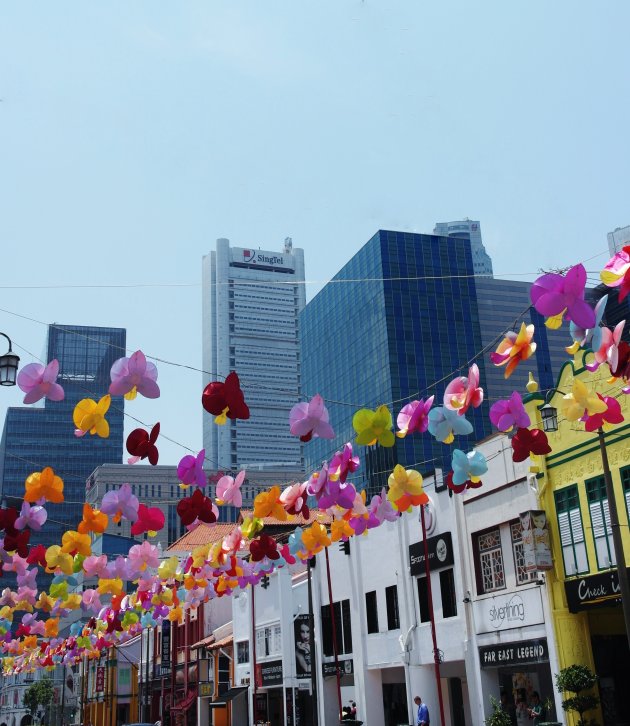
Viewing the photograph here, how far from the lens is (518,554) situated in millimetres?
22375

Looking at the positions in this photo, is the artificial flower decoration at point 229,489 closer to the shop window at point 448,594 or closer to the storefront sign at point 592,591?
the storefront sign at point 592,591

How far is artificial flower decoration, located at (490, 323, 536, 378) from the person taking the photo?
9.70 meters

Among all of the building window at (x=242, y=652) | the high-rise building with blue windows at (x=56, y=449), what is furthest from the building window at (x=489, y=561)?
the high-rise building with blue windows at (x=56, y=449)

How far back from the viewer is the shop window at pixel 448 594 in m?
25.1

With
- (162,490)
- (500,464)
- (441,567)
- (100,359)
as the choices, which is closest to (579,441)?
(500,464)

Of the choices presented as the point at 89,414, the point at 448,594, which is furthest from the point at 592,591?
the point at 89,414

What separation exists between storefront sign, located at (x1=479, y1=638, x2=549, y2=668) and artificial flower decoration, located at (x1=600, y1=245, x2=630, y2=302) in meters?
15.3

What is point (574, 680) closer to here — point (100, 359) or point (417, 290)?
point (417, 290)

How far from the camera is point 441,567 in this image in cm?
2539

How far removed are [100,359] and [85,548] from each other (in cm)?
17569

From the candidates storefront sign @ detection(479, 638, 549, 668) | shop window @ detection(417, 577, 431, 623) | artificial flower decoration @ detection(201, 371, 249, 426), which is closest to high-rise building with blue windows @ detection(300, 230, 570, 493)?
shop window @ detection(417, 577, 431, 623)

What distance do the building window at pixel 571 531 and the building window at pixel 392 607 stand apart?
877cm

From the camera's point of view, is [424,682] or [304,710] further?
[304,710]

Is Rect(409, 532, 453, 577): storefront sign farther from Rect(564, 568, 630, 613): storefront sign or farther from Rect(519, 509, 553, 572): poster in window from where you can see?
Rect(564, 568, 630, 613): storefront sign
